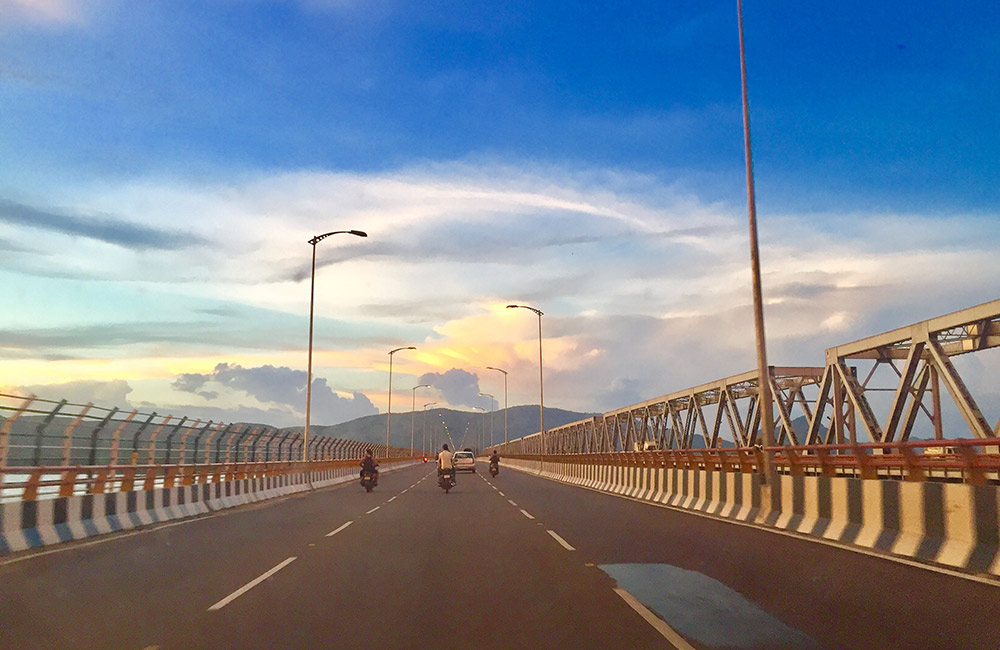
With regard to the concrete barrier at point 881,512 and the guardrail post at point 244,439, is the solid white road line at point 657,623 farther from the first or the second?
the guardrail post at point 244,439

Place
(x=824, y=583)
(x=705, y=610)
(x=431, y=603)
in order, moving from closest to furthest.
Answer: (x=705, y=610) < (x=431, y=603) < (x=824, y=583)

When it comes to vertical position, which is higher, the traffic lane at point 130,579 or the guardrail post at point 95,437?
the guardrail post at point 95,437

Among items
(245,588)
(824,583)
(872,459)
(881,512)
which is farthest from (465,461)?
(824,583)

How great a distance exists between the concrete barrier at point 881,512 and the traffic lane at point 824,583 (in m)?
0.52

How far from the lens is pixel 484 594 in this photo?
30.8 ft

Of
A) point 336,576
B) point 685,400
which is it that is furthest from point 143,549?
point 685,400

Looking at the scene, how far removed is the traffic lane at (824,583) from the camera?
724 cm

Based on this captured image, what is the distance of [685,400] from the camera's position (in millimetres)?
78312

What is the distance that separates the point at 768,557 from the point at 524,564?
3.42 m

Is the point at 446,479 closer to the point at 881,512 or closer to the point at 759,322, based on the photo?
the point at 759,322

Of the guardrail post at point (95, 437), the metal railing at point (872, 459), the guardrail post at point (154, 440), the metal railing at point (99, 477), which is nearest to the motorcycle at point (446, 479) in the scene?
the metal railing at point (99, 477)

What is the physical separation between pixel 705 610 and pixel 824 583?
2254 mm

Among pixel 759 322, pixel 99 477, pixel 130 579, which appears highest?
pixel 759 322

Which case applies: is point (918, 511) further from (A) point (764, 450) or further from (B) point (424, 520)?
(B) point (424, 520)
